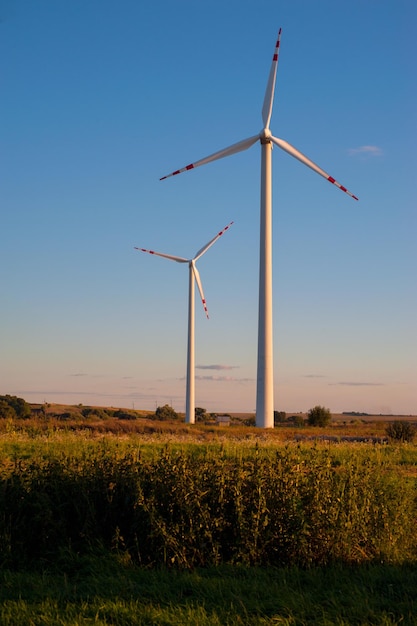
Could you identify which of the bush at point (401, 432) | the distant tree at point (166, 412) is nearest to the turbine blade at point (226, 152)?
the bush at point (401, 432)

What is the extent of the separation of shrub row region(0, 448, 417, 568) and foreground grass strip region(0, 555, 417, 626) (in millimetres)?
496

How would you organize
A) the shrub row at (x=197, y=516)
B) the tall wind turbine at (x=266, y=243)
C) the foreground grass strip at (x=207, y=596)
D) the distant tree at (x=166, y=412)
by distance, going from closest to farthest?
the foreground grass strip at (x=207, y=596) → the shrub row at (x=197, y=516) → the tall wind turbine at (x=266, y=243) → the distant tree at (x=166, y=412)

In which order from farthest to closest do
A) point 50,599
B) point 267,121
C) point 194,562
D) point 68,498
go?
point 267,121 → point 68,498 → point 194,562 → point 50,599

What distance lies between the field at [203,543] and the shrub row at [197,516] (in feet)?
0.08

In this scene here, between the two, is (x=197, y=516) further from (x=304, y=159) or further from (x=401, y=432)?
(x=304, y=159)

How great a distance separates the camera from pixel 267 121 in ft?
155

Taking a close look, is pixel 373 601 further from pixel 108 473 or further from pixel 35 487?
pixel 35 487

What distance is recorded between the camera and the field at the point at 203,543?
924 cm

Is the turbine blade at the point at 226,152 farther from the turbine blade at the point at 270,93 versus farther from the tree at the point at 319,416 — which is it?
the tree at the point at 319,416

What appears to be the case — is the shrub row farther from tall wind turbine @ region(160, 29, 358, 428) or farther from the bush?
tall wind turbine @ region(160, 29, 358, 428)

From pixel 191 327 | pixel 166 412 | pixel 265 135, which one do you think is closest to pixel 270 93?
pixel 265 135

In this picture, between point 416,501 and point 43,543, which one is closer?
point 43,543

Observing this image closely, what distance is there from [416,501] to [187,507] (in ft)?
18.9

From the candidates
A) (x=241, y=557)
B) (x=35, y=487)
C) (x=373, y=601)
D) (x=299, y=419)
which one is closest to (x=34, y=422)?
(x=35, y=487)
